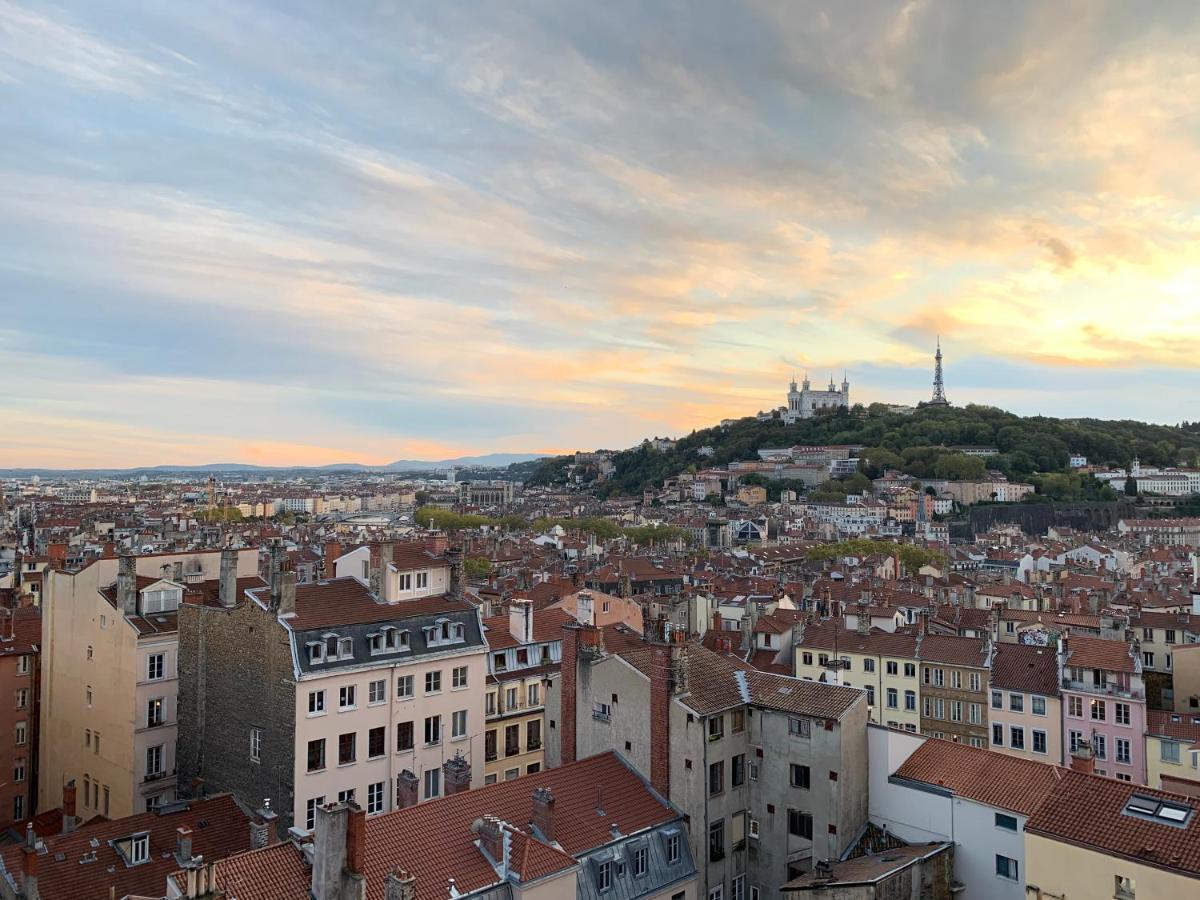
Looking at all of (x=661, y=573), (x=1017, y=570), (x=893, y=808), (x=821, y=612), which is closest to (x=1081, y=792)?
(x=893, y=808)

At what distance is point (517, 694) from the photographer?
29469mm

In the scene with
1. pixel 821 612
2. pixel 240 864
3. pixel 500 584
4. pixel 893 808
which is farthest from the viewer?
pixel 500 584

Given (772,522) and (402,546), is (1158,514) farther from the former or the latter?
(402,546)

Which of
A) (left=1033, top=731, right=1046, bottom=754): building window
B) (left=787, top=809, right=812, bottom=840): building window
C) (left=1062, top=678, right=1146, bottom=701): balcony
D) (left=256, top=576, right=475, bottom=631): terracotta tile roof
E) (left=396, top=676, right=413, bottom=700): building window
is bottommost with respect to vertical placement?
(left=1033, top=731, right=1046, bottom=754): building window

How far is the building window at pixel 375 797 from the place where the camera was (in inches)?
940

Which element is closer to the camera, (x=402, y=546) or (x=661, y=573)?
(x=402, y=546)

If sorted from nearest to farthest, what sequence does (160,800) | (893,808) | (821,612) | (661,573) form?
1. (893,808)
2. (160,800)
3. (821,612)
4. (661,573)

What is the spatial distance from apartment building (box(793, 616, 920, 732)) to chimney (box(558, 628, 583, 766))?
18638mm

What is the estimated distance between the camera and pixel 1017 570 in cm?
8931

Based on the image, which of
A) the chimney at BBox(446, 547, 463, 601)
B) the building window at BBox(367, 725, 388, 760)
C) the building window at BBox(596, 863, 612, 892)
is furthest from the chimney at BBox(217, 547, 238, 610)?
the building window at BBox(596, 863, 612, 892)

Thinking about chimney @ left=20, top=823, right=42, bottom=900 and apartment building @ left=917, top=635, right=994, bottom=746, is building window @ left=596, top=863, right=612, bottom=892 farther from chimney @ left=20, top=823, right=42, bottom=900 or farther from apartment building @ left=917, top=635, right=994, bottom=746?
apartment building @ left=917, top=635, right=994, bottom=746

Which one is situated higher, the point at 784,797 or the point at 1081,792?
the point at 1081,792

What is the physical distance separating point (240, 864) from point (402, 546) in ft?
60.2

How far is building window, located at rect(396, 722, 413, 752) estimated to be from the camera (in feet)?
81.1
